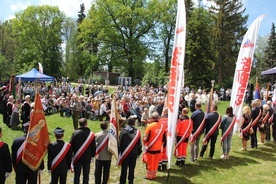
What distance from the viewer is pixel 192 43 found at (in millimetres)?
36250

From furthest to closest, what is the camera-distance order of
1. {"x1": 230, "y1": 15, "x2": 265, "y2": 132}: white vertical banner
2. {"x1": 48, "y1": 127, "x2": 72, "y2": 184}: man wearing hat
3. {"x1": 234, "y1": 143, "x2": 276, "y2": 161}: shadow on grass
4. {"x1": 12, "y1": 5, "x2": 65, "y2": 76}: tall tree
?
{"x1": 12, "y1": 5, "x2": 65, "y2": 76}: tall tree, {"x1": 230, "y1": 15, "x2": 265, "y2": 132}: white vertical banner, {"x1": 234, "y1": 143, "x2": 276, "y2": 161}: shadow on grass, {"x1": 48, "y1": 127, "x2": 72, "y2": 184}: man wearing hat

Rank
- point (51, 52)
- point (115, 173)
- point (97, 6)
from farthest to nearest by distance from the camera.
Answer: point (51, 52), point (97, 6), point (115, 173)

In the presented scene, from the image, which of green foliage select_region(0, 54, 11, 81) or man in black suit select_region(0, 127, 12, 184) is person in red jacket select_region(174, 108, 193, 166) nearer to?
man in black suit select_region(0, 127, 12, 184)

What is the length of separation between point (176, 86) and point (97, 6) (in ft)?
154

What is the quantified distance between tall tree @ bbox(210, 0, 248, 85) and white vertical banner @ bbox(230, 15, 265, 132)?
104ft

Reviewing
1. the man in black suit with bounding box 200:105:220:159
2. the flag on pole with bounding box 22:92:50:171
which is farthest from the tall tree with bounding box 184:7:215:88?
the flag on pole with bounding box 22:92:50:171

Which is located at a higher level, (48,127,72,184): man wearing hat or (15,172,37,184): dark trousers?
(48,127,72,184): man wearing hat

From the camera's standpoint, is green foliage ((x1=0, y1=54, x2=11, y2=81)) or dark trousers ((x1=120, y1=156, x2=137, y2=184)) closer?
dark trousers ((x1=120, y1=156, x2=137, y2=184))

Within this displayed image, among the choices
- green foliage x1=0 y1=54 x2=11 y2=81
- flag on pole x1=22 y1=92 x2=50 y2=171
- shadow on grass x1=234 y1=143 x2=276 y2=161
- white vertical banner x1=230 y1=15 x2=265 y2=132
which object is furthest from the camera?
green foliage x1=0 y1=54 x2=11 y2=81

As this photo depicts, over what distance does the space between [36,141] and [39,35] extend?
183 feet

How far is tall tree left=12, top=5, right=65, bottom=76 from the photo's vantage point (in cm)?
5769

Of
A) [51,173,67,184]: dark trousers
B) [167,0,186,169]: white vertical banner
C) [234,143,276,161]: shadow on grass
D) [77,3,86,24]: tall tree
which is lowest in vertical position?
[234,143,276,161]: shadow on grass

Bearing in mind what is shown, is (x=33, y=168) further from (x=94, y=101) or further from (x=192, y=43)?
(x=192, y=43)

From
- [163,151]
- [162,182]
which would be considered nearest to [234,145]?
[163,151]
